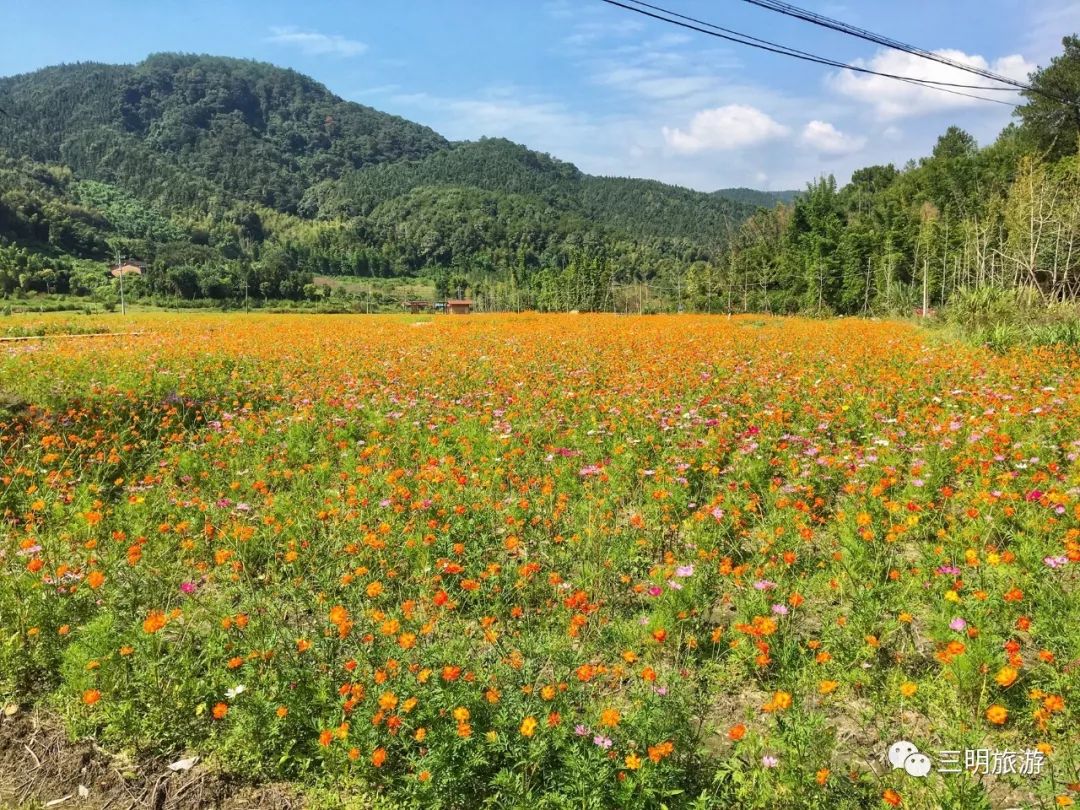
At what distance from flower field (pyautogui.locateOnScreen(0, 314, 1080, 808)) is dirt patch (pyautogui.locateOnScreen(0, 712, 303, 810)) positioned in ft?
0.30

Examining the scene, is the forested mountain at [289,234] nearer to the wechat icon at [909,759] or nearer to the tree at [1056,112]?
the tree at [1056,112]

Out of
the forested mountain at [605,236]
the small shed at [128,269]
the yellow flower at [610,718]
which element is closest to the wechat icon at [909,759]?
the yellow flower at [610,718]

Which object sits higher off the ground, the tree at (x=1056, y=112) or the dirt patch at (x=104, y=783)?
the tree at (x=1056, y=112)

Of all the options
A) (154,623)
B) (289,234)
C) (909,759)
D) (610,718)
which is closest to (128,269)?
(289,234)

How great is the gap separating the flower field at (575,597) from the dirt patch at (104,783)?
3.6 inches

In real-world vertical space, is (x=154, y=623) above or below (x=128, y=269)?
below

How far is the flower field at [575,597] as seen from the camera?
2652mm

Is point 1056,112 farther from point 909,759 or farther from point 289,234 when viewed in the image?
point 289,234

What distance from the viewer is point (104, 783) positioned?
2.90m

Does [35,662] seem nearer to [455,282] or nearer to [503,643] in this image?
[503,643]

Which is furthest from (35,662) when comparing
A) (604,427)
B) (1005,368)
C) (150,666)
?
(1005,368)

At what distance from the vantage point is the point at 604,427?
7.15 meters

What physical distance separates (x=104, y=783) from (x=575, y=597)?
2.37 meters

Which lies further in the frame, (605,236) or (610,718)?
(605,236)
